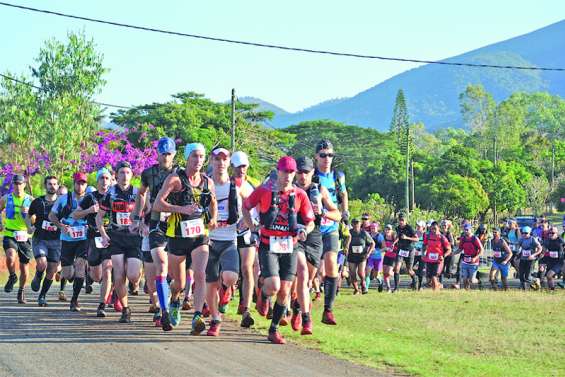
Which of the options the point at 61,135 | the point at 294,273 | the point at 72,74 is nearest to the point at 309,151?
the point at 72,74

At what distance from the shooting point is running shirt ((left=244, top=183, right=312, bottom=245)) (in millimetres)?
11977

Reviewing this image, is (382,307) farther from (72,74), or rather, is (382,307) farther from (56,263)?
(72,74)

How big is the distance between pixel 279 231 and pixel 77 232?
520cm

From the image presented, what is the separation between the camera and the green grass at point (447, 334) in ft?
37.3

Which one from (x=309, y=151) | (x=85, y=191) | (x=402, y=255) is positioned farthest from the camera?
(x=309, y=151)

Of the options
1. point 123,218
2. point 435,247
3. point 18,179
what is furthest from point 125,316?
point 435,247

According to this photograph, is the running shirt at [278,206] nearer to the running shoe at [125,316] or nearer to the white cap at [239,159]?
the white cap at [239,159]

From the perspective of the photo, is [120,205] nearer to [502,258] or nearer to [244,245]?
[244,245]

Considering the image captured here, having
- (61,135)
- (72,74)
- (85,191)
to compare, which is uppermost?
(72,74)

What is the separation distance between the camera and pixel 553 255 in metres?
29.0

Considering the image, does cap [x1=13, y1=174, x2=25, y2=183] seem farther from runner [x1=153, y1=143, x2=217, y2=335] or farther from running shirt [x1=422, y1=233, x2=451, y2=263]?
running shirt [x1=422, y1=233, x2=451, y2=263]

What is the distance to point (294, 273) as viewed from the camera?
1213cm

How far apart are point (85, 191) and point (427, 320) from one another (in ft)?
19.3

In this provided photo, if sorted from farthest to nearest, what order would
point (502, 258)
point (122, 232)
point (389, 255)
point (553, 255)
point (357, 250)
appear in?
1. point (502, 258)
2. point (553, 255)
3. point (389, 255)
4. point (357, 250)
5. point (122, 232)
